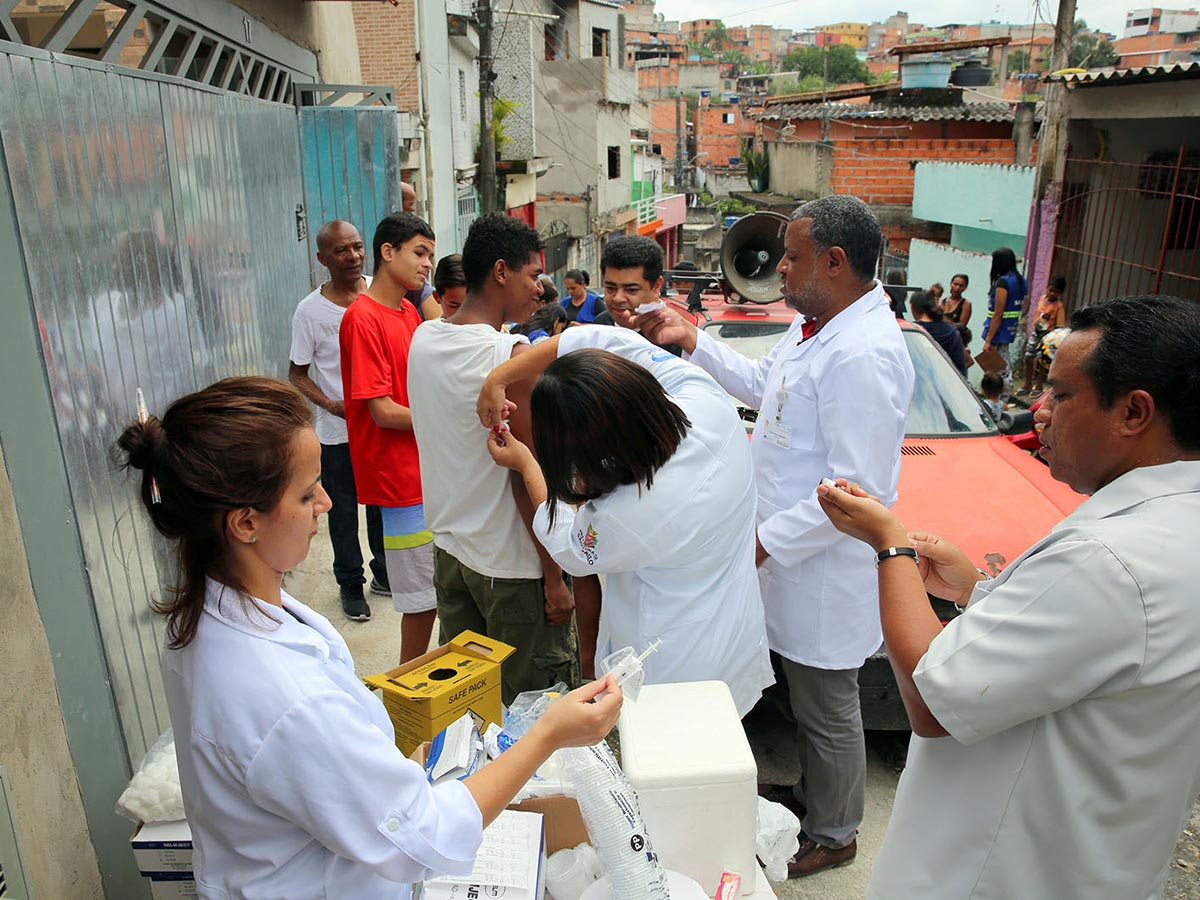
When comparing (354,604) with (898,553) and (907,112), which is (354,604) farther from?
(907,112)

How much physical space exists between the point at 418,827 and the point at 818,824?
1.86m

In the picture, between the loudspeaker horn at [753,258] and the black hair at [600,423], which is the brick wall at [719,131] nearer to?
the loudspeaker horn at [753,258]

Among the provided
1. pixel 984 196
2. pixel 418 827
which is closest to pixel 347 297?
pixel 418 827

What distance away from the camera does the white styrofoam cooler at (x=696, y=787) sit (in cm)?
188

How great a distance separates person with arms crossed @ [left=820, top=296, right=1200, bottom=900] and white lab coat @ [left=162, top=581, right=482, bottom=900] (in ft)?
2.85

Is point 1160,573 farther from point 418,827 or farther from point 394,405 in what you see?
point 394,405

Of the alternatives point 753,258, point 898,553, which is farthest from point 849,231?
point 753,258

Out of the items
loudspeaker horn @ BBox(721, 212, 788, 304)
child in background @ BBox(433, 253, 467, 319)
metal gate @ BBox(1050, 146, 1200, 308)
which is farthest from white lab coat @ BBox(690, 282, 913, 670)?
metal gate @ BBox(1050, 146, 1200, 308)

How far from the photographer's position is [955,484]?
3.95 meters

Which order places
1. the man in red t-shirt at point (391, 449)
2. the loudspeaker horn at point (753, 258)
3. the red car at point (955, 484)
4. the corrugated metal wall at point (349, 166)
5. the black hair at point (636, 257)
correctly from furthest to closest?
the corrugated metal wall at point (349, 166)
the loudspeaker horn at point (753, 258)
the black hair at point (636, 257)
the man in red t-shirt at point (391, 449)
the red car at point (955, 484)

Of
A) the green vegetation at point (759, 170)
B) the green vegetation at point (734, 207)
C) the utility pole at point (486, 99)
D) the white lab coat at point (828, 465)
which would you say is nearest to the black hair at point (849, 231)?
the white lab coat at point (828, 465)

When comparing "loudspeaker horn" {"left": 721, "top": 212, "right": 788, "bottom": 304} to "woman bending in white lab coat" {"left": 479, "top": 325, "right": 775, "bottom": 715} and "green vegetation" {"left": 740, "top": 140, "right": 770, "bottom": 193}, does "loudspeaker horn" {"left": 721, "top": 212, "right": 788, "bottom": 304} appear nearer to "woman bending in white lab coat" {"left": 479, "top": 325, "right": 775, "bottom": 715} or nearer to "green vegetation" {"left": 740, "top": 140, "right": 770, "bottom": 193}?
"woman bending in white lab coat" {"left": 479, "top": 325, "right": 775, "bottom": 715}

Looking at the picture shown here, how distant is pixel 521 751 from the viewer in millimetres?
1544

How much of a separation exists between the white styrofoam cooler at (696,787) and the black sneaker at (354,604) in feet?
8.52
